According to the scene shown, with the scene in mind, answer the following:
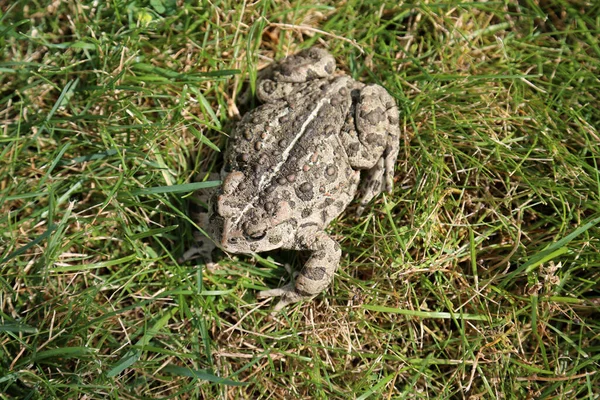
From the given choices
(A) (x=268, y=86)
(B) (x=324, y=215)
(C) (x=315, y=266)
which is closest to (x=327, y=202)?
(B) (x=324, y=215)

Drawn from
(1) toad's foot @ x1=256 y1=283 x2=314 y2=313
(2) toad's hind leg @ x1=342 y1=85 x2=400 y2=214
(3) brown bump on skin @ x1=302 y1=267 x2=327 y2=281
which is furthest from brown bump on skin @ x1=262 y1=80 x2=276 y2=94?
(1) toad's foot @ x1=256 y1=283 x2=314 y2=313

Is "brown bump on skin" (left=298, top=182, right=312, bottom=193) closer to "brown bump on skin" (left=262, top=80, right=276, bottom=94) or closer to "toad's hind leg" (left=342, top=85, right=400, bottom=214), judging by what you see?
"toad's hind leg" (left=342, top=85, right=400, bottom=214)

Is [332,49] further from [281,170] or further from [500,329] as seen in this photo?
[500,329]

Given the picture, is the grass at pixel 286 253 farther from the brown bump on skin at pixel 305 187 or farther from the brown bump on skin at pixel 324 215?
the brown bump on skin at pixel 305 187

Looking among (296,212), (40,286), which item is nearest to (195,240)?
(296,212)

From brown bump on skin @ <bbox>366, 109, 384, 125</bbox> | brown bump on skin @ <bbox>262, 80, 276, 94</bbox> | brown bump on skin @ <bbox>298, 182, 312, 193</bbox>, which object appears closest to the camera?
brown bump on skin @ <bbox>298, 182, 312, 193</bbox>
